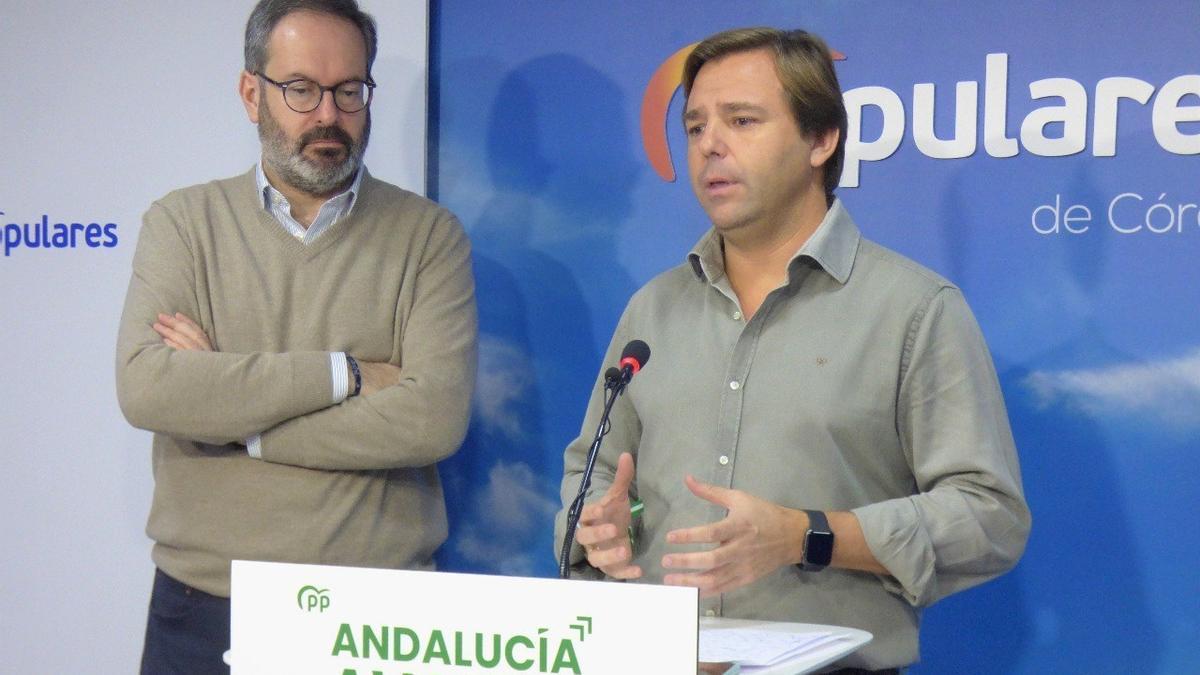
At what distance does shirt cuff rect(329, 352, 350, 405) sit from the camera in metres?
2.80

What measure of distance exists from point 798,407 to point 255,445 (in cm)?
120

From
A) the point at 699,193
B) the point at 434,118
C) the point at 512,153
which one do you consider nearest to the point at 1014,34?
the point at 699,193

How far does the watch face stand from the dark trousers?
1385 mm

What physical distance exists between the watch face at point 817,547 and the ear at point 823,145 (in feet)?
2.56

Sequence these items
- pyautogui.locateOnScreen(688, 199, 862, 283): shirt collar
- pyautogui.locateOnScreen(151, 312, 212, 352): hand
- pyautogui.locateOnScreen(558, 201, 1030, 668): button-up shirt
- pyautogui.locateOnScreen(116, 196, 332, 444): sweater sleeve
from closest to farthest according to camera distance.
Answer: pyautogui.locateOnScreen(558, 201, 1030, 668): button-up shirt, pyautogui.locateOnScreen(688, 199, 862, 283): shirt collar, pyautogui.locateOnScreen(116, 196, 332, 444): sweater sleeve, pyautogui.locateOnScreen(151, 312, 212, 352): hand

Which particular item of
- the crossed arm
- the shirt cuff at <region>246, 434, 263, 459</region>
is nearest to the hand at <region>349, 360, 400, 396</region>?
the crossed arm

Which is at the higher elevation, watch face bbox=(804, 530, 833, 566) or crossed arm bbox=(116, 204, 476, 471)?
crossed arm bbox=(116, 204, 476, 471)

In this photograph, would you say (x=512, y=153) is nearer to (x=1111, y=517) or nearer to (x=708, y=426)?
(x=708, y=426)

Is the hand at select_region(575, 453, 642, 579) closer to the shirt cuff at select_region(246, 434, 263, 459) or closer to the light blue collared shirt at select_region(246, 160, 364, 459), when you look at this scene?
the shirt cuff at select_region(246, 434, 263, 459)

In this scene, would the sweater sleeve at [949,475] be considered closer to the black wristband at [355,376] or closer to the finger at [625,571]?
the finger at [625,571]

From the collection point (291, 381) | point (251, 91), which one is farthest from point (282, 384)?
point (251, 91)

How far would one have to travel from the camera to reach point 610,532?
6.86ft

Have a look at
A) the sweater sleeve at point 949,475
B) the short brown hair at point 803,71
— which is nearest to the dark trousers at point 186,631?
the sweater sleeve at point 949,475

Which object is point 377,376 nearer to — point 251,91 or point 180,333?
point 180,333
